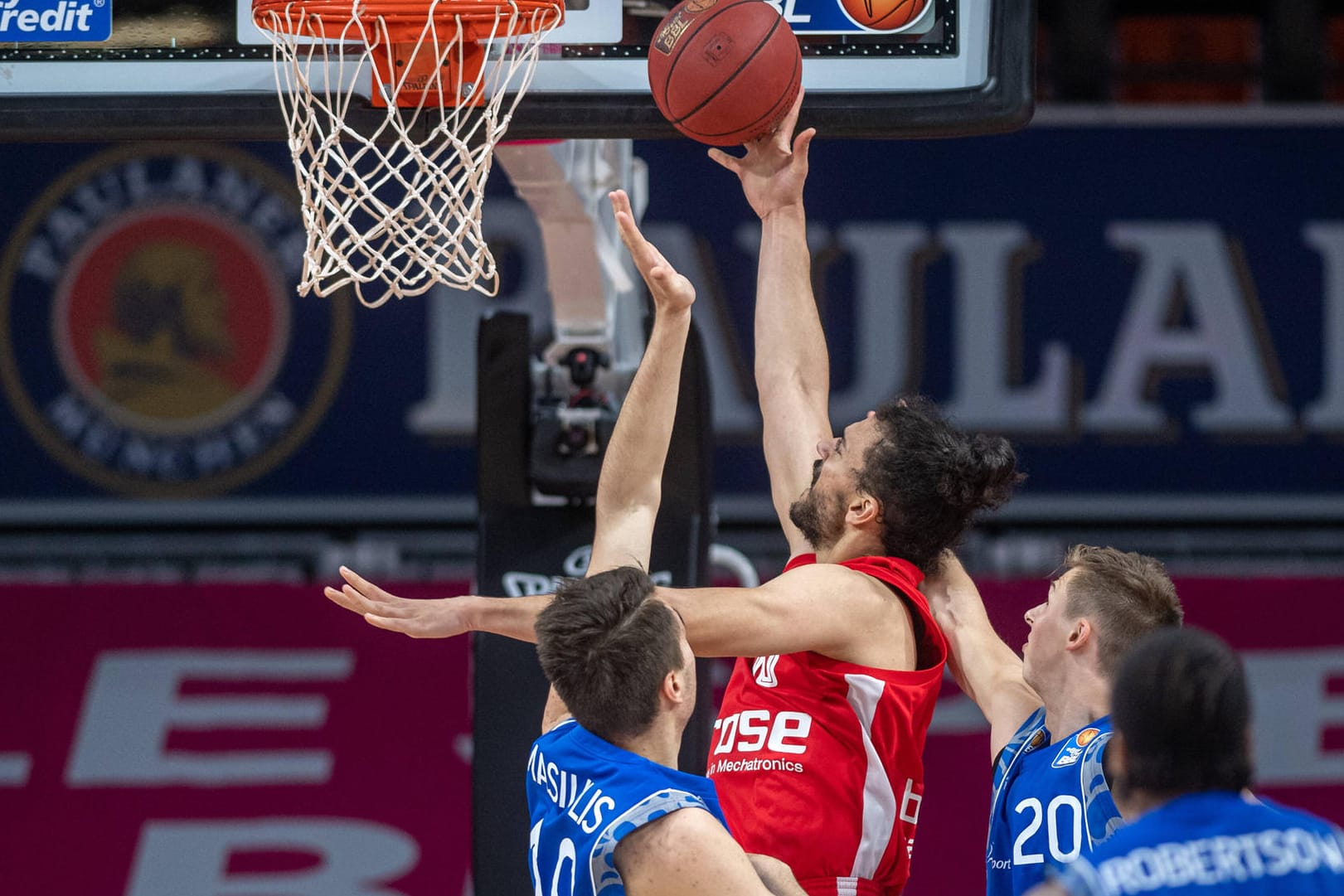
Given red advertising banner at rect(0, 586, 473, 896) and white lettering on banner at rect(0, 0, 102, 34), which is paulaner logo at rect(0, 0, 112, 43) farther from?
red advertising banner at rect(0, 586, 473, 896)

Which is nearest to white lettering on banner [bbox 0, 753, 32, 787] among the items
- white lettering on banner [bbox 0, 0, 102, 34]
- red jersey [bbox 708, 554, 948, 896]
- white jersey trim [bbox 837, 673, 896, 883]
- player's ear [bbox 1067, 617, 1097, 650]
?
white lettering on banner [bbox 0, 0, 102, 34]

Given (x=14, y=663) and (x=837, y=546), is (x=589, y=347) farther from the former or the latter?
(x=14, y=663)

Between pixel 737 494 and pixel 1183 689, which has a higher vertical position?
pixel 1183 689

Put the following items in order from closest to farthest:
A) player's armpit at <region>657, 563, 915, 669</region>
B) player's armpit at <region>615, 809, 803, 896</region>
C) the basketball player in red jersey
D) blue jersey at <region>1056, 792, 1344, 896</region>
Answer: blue jersey at <region>1056, 792, 1344, 896</region>
player's armpit at <region>615, 809, 803, 896</region>
player's armpit at <region>657, 563, 915, 669</region>
the basketball player in red jersey

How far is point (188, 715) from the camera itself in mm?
7422

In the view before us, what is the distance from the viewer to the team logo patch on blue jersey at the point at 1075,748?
11.1 ft

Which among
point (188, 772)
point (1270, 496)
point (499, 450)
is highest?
point (499, 450)

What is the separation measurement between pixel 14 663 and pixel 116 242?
2183 mm

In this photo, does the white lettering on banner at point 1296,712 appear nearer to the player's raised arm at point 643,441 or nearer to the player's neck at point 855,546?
the player's neck at point 855,546

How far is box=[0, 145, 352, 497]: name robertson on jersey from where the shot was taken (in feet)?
27.2

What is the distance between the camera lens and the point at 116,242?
27.3 feet

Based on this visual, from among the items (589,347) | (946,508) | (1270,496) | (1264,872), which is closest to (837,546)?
(946,508)

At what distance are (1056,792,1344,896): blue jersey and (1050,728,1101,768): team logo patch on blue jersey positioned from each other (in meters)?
1.11

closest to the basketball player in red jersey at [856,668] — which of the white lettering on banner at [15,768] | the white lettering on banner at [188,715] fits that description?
the white lettering on banner at [188,715]
